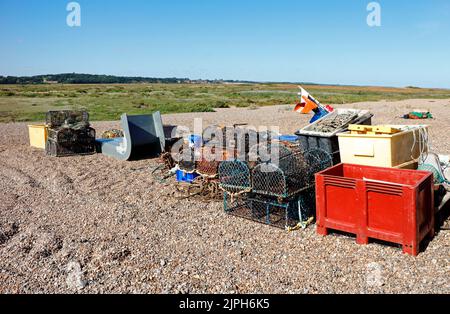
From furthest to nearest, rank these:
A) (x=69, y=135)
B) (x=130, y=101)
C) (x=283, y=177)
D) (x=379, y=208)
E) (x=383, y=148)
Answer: (x=130, y=101)
(x=69, y=135)
(x=383, y=148)
(x=283, y=177)
(x=379, y=208)

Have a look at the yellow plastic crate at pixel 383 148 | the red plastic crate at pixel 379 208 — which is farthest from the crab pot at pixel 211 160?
the red plastic crate at pixel 379 208

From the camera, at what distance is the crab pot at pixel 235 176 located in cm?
729

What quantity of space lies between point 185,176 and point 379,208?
5028 mm

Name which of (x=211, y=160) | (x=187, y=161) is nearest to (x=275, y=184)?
(x=211, y=160)

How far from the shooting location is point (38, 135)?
15828 mm

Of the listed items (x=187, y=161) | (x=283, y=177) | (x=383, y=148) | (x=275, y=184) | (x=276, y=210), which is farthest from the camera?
(x=187, y=161)

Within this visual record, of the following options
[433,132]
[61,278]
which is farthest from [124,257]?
[433,132]

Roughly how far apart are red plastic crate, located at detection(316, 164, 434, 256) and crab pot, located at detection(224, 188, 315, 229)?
70 centimetres

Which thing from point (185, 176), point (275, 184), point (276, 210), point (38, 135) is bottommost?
point (276, 210)

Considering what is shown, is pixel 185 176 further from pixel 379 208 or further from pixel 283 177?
pixel 379 208

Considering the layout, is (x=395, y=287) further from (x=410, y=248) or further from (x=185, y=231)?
(x=185, y=231)

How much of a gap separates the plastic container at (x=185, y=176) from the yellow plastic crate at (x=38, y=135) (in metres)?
7.76
